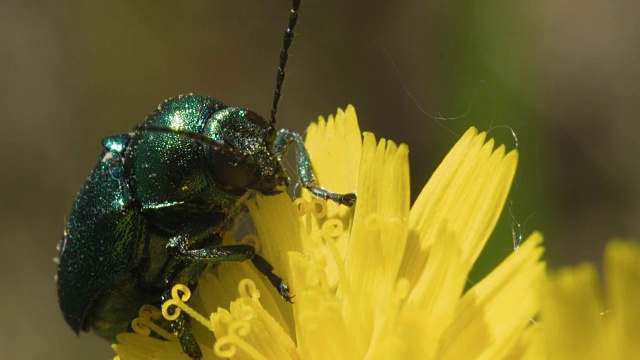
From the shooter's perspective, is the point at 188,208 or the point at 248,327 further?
the point at 188,208

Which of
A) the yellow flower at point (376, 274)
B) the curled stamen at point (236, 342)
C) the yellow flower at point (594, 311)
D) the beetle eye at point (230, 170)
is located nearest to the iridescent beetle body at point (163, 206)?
the beetle eye at point (230, 170)

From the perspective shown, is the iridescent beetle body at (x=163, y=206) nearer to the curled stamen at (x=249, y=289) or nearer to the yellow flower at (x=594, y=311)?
the curled stamen at (x=249, y=289)

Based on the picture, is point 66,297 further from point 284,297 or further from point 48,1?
point 48,1

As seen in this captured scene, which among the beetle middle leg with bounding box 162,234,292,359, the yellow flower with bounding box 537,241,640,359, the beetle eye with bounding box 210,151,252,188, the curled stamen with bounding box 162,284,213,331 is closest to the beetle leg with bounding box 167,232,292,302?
the beetle middle leg with bounding box 162,234,292,359

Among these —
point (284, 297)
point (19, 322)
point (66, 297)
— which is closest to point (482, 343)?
point (284, 297)

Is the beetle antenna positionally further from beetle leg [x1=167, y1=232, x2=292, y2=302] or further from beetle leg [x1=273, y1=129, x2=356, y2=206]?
beetle leg [x1=167, y1=232, x2=292, y2=302]

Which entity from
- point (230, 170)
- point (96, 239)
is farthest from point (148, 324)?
point (230, 170)
